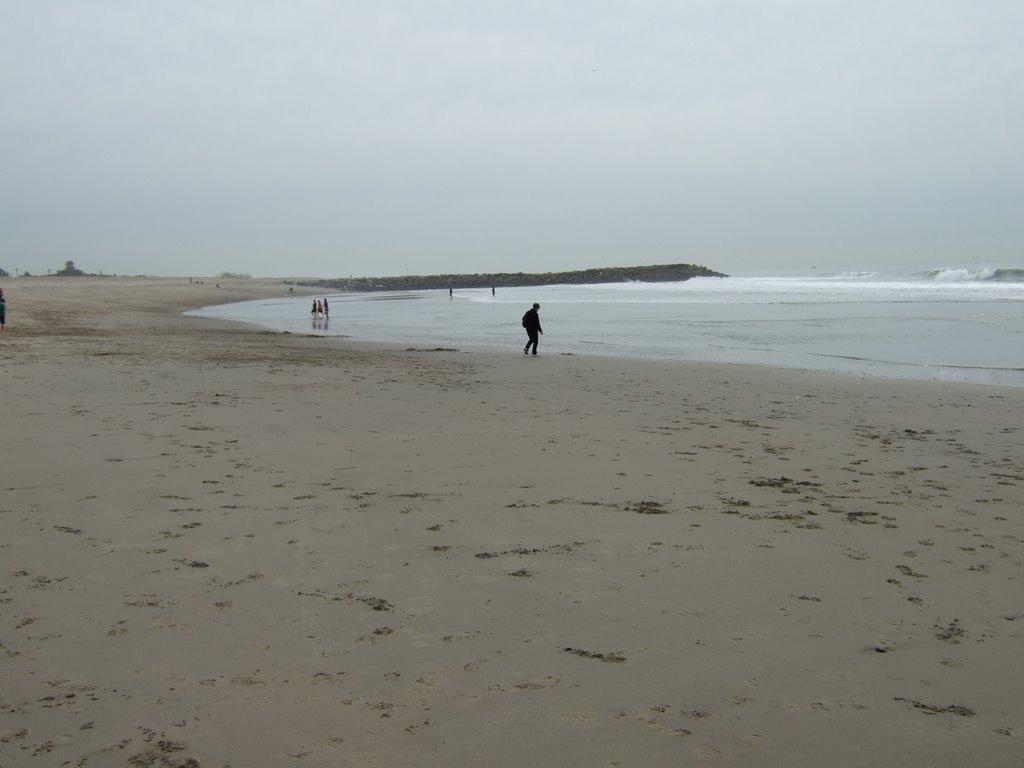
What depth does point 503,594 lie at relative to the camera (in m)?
4.43

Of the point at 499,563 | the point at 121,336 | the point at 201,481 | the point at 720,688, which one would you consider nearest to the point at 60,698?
the point at 499,563

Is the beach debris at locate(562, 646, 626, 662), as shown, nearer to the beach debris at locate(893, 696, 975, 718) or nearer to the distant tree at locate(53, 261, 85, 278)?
the beach debris at locate(893, 696, 975, 718)

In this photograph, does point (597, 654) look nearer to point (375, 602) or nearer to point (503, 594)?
point (503, 594)

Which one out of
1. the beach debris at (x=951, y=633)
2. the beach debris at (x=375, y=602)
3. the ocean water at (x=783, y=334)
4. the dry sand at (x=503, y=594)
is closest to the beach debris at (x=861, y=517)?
the dry sand at (x=503, y=594)

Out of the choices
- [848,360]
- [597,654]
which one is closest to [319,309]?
[848,360]

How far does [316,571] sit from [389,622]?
2.81 ft

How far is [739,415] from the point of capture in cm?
1108

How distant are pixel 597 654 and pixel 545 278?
139 m

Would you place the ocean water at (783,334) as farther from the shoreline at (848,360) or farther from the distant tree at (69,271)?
the distant tree at (69,271)

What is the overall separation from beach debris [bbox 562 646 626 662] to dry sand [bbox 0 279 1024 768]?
20 millimetres

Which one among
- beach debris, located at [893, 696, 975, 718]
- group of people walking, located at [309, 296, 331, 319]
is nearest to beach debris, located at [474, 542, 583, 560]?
beach debris, located at [893, 696, 975, 718]

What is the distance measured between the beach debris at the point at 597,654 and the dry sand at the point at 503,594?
20 millimetres

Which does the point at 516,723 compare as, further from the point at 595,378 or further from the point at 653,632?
the point at 595,378

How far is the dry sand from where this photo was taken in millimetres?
3121
